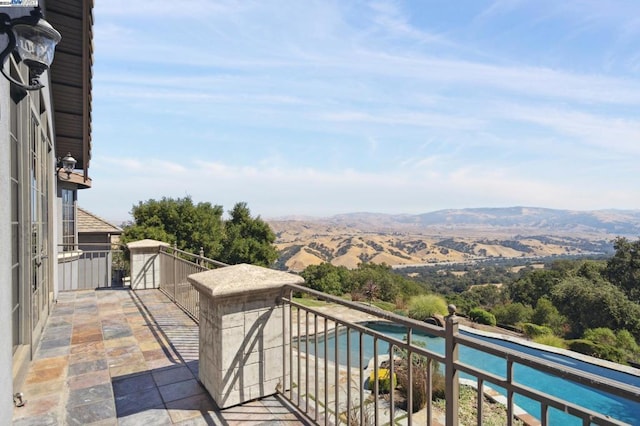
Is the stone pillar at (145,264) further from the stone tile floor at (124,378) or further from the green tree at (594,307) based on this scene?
the green tree at (594,307)

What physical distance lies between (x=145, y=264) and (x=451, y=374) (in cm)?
789

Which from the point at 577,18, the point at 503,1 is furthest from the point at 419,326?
the point at 577,18

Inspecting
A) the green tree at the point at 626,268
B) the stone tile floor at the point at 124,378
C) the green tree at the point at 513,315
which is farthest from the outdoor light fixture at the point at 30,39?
the green tree at the point at 626,268

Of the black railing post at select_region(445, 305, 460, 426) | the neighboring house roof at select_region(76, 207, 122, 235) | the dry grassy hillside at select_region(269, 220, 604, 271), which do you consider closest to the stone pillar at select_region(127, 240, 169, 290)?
the black railing post at select_region(445, 305, 460, 426)

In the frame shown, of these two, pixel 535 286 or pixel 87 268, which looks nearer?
pixel 87 268

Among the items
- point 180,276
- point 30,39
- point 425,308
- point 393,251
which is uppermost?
point 30,39

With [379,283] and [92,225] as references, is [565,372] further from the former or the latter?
[379,283]

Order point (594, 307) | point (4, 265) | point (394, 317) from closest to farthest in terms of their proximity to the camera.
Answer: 1. point (394, 317)
2. point (4, 265)
3. point (594, 307)

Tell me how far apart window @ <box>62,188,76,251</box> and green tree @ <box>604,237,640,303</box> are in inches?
1272

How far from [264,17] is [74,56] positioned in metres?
3.67

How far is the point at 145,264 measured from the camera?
808cm

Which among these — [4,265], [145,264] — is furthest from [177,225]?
[4,265]

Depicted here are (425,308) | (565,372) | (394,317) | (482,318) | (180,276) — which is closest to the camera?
(565,372)

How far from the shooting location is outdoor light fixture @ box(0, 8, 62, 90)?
2051mm
